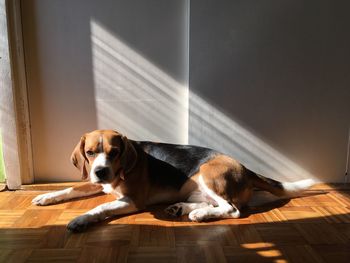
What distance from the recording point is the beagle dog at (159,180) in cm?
183

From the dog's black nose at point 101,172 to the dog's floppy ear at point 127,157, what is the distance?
13 centimetres

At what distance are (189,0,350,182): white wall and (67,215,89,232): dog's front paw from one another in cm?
97

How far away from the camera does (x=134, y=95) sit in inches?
92.2

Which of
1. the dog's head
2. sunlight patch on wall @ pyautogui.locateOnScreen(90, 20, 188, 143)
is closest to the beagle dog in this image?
the dog's head

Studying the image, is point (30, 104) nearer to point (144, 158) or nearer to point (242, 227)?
point (144, 158)

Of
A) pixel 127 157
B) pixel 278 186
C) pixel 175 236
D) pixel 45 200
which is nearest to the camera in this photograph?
pixel 175 236

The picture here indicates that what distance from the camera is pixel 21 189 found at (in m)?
2.31

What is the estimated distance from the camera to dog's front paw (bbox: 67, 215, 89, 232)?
1.70 m

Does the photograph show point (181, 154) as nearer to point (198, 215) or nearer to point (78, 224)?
point (198, 215)

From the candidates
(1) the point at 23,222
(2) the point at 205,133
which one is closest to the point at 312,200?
(2) the point at 205,133

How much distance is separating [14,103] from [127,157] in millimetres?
914

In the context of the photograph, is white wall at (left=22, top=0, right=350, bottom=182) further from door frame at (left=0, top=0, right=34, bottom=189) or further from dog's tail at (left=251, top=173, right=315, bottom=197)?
dog's tail at (left=251, top=173, right=315, bottom=197)

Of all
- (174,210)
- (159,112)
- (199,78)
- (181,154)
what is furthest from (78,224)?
(199,78)

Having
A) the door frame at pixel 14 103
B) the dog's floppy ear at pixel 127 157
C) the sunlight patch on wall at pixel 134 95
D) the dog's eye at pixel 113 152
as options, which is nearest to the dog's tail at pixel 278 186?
the sunlight patch on wall at pixel 134 95
